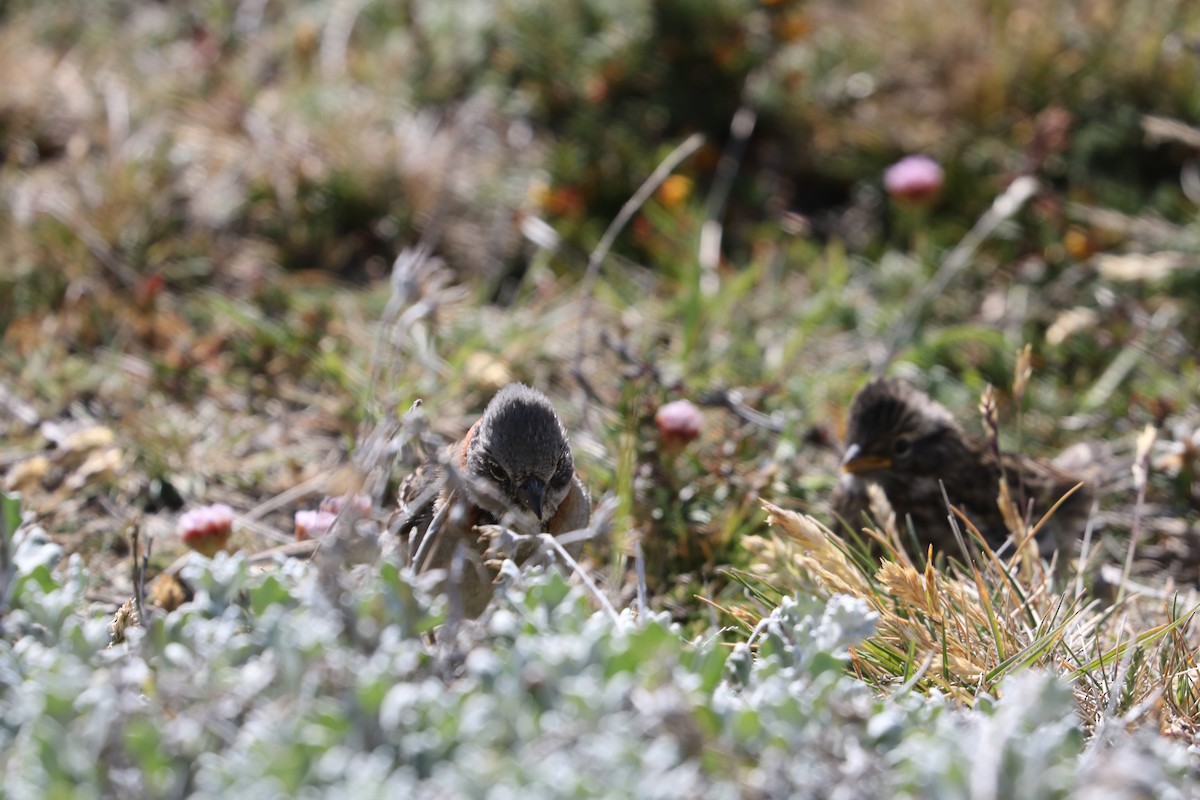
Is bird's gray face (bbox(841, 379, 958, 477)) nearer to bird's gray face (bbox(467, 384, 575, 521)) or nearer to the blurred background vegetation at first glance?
the blurred background vegetation

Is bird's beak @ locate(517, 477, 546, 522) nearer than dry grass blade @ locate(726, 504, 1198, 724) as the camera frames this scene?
No

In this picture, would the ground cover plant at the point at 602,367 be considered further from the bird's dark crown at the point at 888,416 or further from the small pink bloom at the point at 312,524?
the bird's dark crown at the point at 888,416

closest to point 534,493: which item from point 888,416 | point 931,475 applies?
point 888,416

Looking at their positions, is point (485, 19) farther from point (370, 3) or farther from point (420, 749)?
point (420, 749)

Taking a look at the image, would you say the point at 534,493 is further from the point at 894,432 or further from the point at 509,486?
the point at 894,432

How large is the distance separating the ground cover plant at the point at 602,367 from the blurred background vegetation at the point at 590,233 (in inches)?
0.9

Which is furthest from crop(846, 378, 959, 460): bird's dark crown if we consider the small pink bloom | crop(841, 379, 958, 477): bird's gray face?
the small pink bloom

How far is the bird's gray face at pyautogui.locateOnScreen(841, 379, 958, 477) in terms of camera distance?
190 inches

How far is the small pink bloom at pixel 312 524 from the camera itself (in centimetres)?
396

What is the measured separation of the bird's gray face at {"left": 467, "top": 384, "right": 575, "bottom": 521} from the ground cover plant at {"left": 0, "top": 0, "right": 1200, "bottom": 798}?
11.2 inches

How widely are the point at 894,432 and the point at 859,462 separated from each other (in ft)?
0.64

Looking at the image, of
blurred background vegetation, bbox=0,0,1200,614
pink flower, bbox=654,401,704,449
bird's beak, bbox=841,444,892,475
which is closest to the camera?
pink flower, bbox=654,401,704,449

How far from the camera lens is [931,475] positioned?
5020mm

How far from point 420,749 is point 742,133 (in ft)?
18.0
